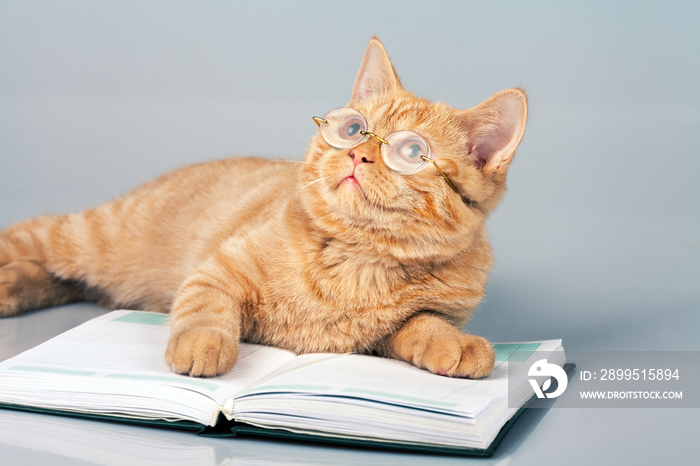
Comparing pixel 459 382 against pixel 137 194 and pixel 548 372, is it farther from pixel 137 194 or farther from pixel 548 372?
pixel 137 194

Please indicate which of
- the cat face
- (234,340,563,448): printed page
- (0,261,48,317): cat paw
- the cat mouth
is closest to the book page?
(234,340,563,448): printed page

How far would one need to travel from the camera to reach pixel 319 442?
191cm

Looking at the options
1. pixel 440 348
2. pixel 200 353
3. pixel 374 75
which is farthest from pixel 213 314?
pixel 374 75

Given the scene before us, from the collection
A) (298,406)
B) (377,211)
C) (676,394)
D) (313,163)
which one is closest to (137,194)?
(313,163)

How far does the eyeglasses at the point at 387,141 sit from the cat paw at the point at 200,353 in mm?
686

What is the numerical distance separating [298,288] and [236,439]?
0.59 metres

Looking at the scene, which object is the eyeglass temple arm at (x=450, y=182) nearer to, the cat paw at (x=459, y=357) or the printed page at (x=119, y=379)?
the cat paw at (x=459, y=357)

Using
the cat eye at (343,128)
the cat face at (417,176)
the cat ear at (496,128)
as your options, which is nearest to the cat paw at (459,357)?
the cat face at (417,176)

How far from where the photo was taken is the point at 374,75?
2.60 m

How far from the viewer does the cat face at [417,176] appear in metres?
2.19

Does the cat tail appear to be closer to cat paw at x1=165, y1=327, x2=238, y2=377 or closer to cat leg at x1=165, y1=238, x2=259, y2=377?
cat leg at x1=165, y1=238, x2=259, y2=377

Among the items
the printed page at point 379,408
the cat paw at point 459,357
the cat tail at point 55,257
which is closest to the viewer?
the printed page at point 379,408

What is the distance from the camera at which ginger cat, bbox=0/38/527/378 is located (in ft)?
7.16

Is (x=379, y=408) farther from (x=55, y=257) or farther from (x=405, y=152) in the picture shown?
(x=55, y=257)
